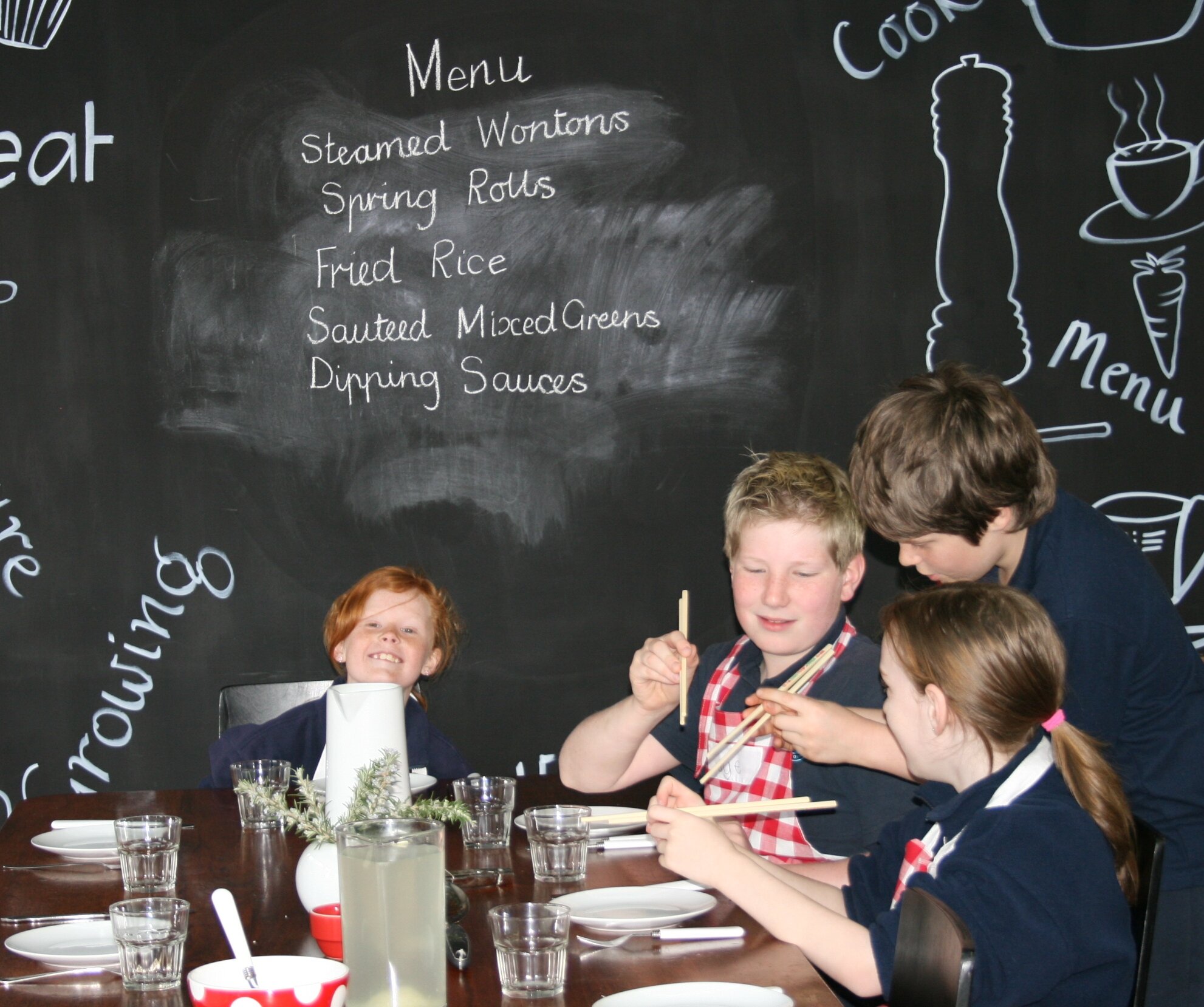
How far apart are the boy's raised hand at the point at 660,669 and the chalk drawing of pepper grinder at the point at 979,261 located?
4.82 ft

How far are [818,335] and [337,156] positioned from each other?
1322mm

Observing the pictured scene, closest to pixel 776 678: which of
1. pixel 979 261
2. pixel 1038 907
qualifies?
pixel 1038 907

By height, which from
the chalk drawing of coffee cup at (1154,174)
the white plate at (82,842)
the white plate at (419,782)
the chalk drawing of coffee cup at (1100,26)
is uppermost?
the chalk drawing of coffee cup at (1100,26)

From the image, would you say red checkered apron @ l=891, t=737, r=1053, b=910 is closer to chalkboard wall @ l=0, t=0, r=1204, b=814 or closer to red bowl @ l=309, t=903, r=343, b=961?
red bowl @ l=309, t=903, r=343, b=961

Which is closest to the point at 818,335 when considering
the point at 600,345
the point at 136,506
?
the point at 600,345

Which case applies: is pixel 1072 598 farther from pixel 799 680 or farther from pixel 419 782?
pixel 419 782

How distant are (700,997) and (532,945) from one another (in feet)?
0.59

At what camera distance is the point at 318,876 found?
1.57 m

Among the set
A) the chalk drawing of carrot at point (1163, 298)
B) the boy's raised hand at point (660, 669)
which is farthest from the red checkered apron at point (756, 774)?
the chalk drawing of carrot at point (1163, 298)

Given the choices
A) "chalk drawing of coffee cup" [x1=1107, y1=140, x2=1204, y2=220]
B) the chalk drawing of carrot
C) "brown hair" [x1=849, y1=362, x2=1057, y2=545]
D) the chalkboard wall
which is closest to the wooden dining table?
"brown hair" [x1=849, y1=362, x2=1057, y2=545]

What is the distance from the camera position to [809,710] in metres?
1.95

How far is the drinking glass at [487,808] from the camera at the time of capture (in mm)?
1938

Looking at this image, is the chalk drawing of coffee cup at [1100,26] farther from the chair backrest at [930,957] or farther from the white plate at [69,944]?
the white plate at [69,944]

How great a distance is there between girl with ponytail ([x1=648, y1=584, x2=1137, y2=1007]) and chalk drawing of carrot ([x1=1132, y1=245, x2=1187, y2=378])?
6.29ft
